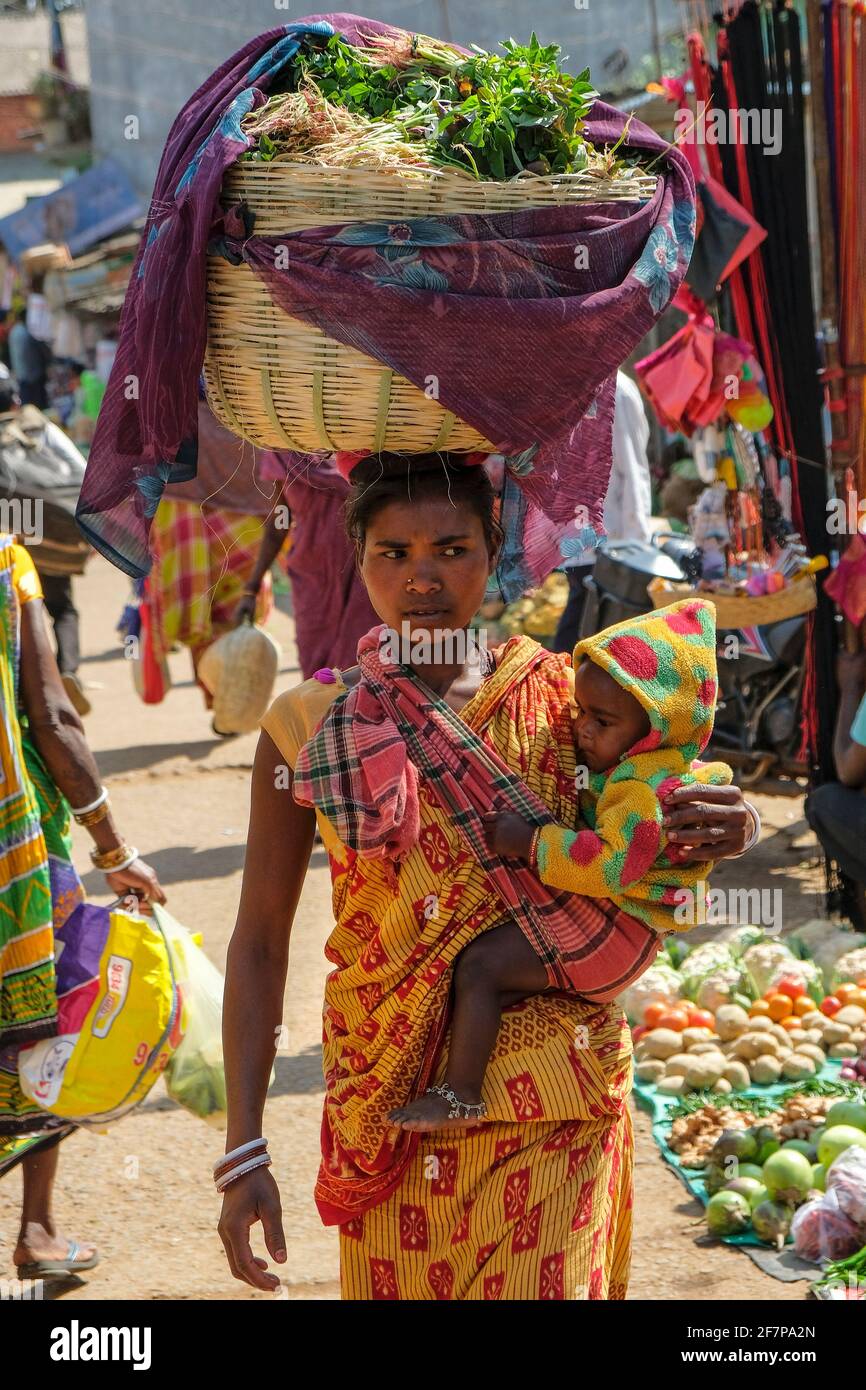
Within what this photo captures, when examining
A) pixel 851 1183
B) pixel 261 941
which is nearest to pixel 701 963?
pixel 851 1183

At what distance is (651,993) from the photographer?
5520 millimetres

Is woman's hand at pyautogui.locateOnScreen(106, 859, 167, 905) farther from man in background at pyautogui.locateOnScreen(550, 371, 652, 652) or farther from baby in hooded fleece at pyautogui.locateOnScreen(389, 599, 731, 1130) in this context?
man in background at pyautogui.locateOnScreen(550, 371, 652, 652)

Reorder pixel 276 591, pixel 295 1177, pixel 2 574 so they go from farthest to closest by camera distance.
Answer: pixel 276 591, pixel 295 1177, pixel 2 574

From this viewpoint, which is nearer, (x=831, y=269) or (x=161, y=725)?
(x=831, y=269)

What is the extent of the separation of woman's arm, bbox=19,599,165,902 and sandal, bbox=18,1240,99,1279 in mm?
1108

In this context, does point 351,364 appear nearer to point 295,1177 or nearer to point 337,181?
point 337,181

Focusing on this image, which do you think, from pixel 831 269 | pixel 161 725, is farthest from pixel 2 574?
pixel 161 725

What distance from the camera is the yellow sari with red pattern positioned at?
2.15 meters

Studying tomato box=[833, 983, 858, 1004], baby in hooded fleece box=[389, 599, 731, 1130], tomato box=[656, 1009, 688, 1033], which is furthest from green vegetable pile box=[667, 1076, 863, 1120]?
baby in hooded fleece box=[389, 599, 731, 1130]

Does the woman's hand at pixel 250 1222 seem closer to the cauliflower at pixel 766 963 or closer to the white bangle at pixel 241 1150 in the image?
the white bangle at pixel 241 1150

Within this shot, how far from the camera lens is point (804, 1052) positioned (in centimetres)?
516

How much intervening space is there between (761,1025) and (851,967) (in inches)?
19.0

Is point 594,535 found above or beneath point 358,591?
above
